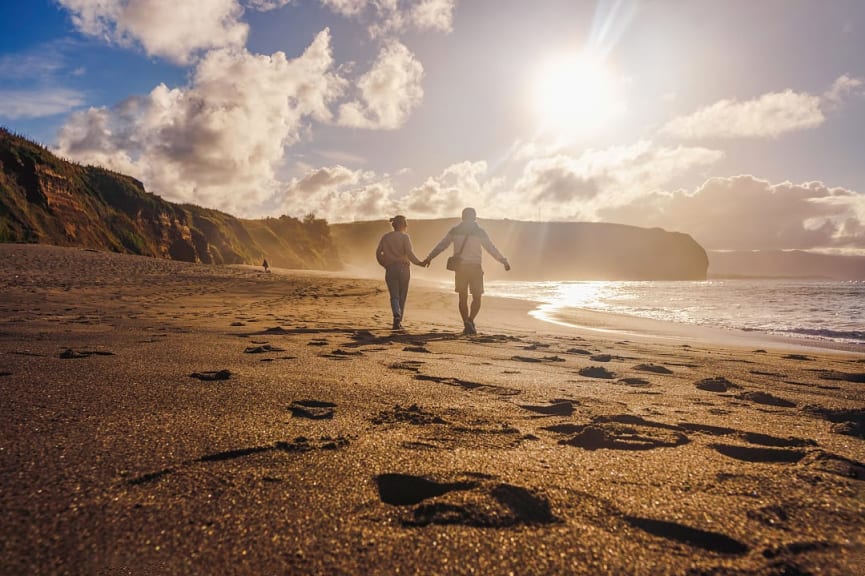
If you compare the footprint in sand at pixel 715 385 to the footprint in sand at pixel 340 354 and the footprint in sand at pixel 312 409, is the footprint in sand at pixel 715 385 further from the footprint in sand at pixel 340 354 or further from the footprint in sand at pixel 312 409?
the footprint in sand at pixel 340 354

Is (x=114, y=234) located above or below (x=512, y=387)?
above

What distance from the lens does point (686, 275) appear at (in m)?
122

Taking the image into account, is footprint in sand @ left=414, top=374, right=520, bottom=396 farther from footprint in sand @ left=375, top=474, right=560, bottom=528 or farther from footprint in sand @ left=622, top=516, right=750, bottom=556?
footprint in sand @ left=622, top=516, right=750, bottom=556

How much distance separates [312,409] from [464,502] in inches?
40.8

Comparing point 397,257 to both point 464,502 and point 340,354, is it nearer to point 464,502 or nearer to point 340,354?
point 340,354

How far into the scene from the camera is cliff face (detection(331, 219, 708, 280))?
365 feet

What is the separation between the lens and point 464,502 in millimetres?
1142

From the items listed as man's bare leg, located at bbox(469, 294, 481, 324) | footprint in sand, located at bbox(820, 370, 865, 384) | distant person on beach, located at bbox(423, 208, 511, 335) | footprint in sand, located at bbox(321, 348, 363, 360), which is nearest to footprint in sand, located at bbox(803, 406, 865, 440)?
footprint in sand, located at bbox(820, 370, 865, 384)

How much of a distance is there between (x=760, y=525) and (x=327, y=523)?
40.6 inches

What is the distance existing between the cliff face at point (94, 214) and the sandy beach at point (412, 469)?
2206 cm

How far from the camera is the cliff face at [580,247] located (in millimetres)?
111375

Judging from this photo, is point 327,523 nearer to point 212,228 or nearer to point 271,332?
point 271,332

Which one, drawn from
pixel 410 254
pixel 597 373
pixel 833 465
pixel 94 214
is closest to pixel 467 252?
pixel 410 254

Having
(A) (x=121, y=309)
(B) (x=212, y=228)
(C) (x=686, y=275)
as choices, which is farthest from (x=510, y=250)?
(A) (x=121, y=309)
